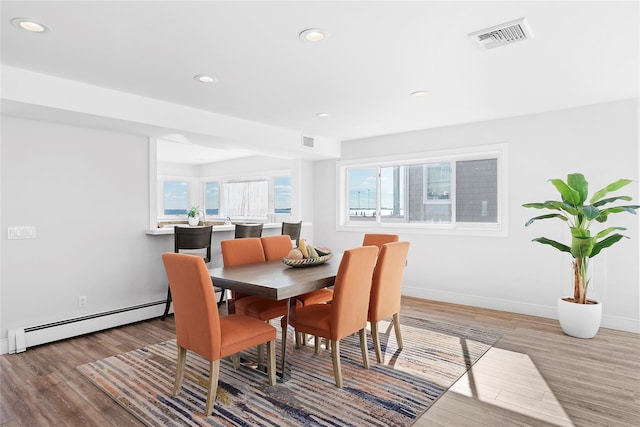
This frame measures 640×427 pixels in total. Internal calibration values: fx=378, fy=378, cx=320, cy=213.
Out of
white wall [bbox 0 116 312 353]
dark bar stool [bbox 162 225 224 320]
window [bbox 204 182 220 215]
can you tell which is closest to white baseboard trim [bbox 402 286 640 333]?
dark bar stool [bbox 162 225 224 320]

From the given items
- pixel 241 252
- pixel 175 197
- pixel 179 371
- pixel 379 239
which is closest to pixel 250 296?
pixel 241 252

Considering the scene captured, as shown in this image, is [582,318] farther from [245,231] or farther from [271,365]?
[245,231]

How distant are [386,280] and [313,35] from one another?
74.4 inches

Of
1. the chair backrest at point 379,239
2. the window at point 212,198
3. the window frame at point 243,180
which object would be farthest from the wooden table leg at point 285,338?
the window at point 212,198

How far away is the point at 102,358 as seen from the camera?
3.16 metres

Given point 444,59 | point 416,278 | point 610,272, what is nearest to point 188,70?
point 444,59

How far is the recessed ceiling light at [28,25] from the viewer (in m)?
2.21

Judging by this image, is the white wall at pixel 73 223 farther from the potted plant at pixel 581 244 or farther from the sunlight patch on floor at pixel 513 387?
the potted plant at pixel 581 244

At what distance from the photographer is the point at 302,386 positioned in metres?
2.66

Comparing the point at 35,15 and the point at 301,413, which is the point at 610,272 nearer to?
the point at 301,413

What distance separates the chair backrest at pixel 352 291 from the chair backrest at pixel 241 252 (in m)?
1.20

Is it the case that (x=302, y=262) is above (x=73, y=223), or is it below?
below

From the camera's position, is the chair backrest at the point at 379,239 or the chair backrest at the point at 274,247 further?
the chair backrest at the point at 379,239

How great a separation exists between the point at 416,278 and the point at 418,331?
5.25 ft
